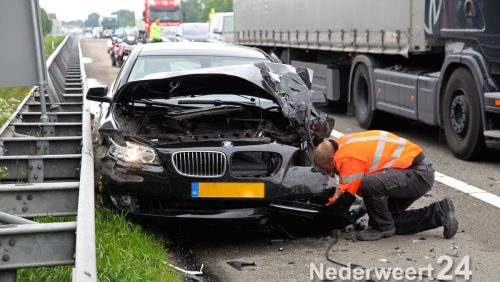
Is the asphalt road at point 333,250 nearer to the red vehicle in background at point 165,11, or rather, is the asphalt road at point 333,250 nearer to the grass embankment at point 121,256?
the grass embankment at point 121,256

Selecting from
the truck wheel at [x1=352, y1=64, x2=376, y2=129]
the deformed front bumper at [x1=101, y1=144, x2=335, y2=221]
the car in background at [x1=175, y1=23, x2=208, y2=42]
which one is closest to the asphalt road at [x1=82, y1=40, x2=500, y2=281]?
the deformed front bumper at [x1=101, y1=144, x2=335, y2=221]

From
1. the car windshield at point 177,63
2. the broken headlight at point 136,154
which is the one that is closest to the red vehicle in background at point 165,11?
the car windshield at point 177,63

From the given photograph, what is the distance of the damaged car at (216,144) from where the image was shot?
20.9ft

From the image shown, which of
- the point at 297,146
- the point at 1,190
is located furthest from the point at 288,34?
the point at 1,190

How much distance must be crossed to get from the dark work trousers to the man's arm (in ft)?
0.20

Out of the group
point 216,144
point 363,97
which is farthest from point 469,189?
point 363,97

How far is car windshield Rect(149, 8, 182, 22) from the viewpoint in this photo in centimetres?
5472

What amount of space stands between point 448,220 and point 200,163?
6.47ft

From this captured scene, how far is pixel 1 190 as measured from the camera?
5004 mm

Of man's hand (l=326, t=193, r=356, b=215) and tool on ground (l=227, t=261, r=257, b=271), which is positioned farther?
man's hand (l=326, t=193, r=356, b=215)

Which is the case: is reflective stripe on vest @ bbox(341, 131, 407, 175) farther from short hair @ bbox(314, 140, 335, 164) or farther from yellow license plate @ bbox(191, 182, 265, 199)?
yellow license plate @ bbox(191, 182, 265, 199)

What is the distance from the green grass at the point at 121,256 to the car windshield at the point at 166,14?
48587 mm

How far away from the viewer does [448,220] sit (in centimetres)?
661

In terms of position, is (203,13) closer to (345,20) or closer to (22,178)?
(345,20)
